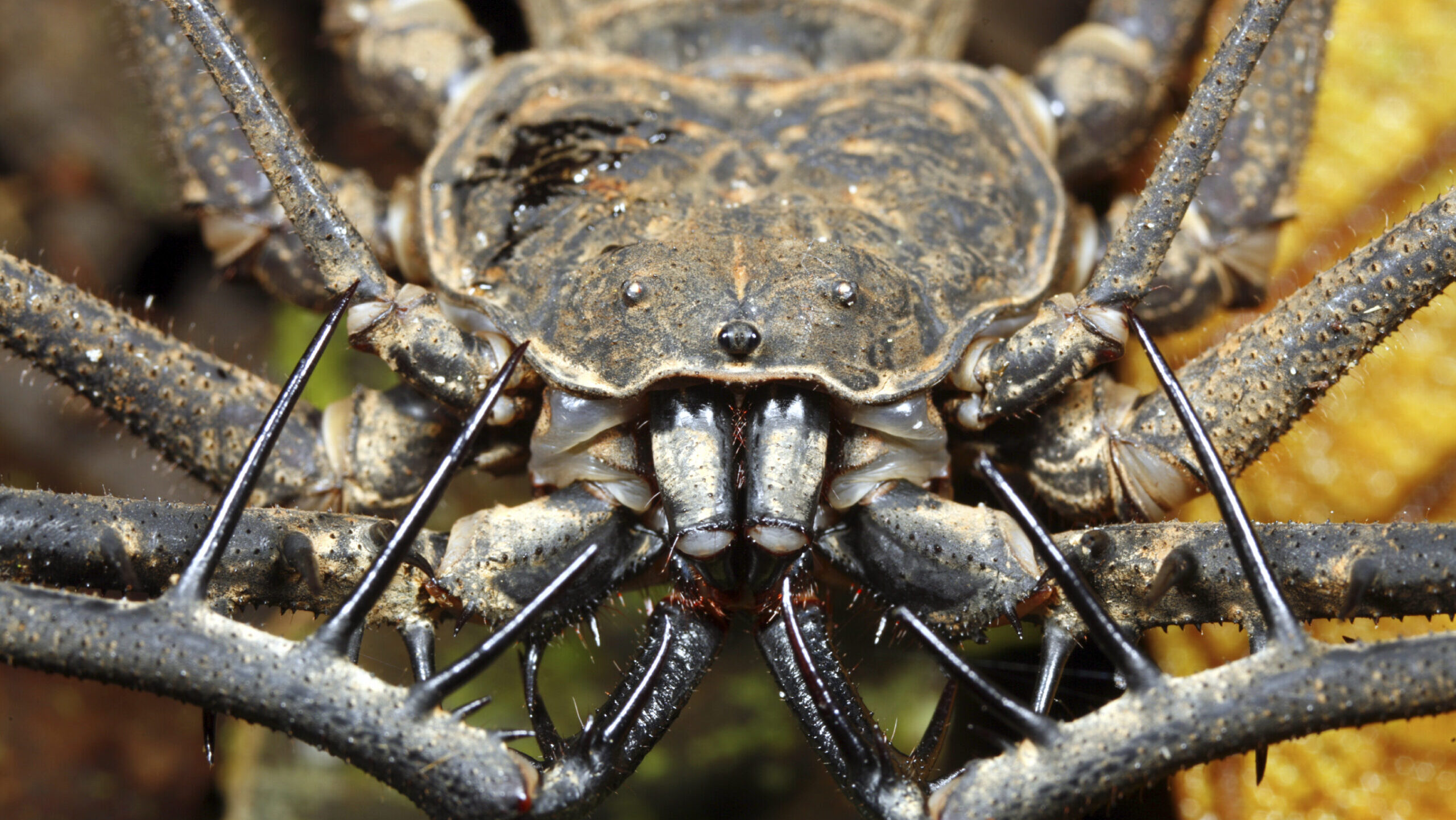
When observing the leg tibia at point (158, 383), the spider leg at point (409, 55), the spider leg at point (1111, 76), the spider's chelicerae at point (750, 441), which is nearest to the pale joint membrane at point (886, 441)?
the spider's chelicerae at point (750, 441)

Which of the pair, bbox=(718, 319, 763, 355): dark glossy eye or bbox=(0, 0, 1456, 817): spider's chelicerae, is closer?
bbox=(0, 0, 1456, 817): spider's chelicerae

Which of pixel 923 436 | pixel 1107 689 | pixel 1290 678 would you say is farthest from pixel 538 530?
pixel 1290 678

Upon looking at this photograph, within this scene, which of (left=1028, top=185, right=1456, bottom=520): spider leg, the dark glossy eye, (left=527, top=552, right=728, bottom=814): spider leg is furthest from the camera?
(left=1028, top=185, right=1456, bottom=520): spider leg

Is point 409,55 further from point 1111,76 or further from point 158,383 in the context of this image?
point 1111,76

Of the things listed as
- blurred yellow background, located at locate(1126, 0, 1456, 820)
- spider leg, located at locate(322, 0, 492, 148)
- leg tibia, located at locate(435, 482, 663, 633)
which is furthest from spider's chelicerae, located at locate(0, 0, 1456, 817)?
blurred yellow background, located at locate(1126, 0, 1456, 820)

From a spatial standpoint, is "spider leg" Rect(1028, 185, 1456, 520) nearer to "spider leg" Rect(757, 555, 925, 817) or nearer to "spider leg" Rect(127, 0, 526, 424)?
"spider leg" Rect(757, 555, 925, 817)

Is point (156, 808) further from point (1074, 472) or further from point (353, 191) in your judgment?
point (1074, 472)

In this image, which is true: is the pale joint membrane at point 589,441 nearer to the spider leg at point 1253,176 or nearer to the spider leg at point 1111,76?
the spider leg at point 1253,176

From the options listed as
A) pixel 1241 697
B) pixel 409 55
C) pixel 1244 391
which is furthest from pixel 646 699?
pixel 409 55
